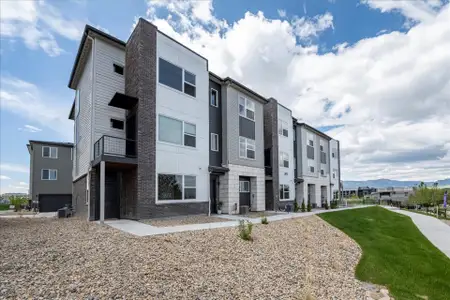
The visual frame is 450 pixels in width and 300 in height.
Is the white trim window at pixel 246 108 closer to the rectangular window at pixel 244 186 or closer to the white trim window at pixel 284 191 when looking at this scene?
the rectangular window at pixel 244 186

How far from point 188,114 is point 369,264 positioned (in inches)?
466

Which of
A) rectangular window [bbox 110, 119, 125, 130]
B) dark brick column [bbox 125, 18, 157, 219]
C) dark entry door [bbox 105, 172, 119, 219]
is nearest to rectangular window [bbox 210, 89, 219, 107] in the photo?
dark brick column [bbox 125, 18, 157, 219]

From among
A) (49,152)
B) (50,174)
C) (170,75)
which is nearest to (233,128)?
(170,75)

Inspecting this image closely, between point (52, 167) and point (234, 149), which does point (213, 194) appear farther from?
point (52, 167)

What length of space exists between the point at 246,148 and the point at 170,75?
8240 millimetres

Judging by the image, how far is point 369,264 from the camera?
30.0ft

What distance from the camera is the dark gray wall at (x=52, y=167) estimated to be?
2927cm

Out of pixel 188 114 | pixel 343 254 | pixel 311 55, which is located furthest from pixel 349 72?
→ pixel 343 254

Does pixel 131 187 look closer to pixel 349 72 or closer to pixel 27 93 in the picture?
pixel 27 93

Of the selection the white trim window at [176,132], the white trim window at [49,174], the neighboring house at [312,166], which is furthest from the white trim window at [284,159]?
the white trim window at [49,174]

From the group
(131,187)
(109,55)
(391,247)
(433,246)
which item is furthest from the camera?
(109,55)

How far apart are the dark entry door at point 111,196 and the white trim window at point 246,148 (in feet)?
29.8

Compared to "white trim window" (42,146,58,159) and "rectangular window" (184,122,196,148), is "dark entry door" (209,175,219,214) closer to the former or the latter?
"rectangular window" (184,122,196,148)

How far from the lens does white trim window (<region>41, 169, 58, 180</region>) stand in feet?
97.4
